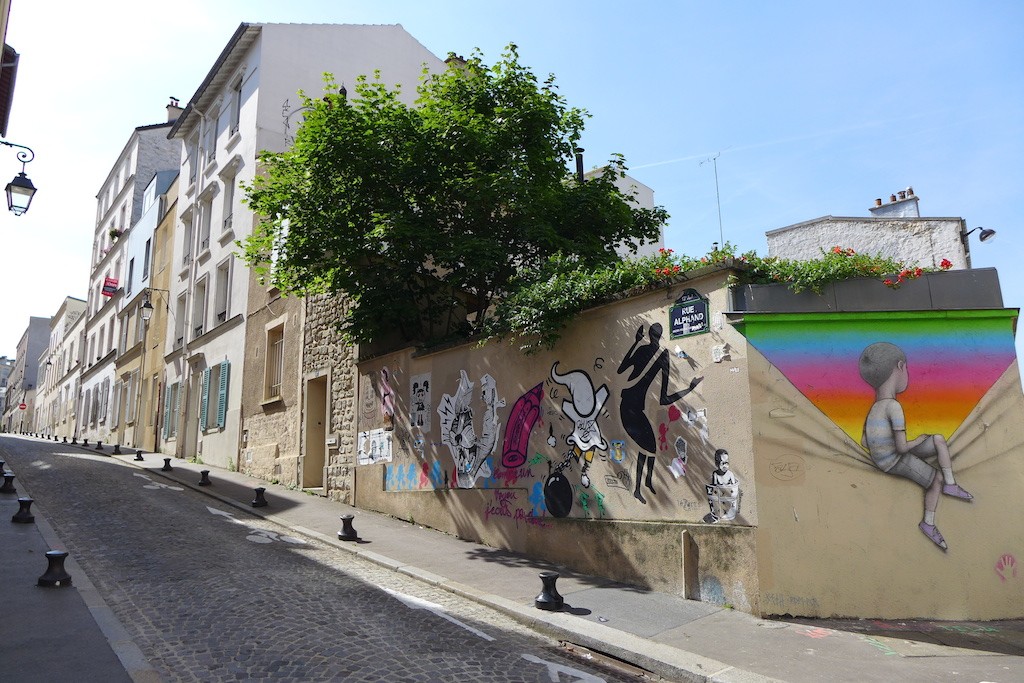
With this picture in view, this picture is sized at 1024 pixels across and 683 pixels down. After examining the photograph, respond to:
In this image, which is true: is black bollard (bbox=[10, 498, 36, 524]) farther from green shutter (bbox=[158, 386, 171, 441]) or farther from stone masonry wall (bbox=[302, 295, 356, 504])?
green shutter (bbox=[158, 386, 171, 441])

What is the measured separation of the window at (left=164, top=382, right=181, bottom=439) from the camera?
2194 cm

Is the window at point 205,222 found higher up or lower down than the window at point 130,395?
higher up

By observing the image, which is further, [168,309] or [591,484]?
[168,309]

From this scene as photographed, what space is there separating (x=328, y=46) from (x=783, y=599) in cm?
1927

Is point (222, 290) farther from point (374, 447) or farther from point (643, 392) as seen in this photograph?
point (643, 392)

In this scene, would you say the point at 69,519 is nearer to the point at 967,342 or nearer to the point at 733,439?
the point at 733,439

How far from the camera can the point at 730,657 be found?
5555 mm

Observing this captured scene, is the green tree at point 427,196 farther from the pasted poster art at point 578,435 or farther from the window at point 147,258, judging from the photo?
the window at point 147,258

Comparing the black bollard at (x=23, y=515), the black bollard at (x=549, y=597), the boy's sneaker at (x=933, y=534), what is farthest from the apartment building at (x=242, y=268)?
the boy's sneaker at (x=933, y=534)

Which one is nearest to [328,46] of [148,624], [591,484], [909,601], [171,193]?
[171,193]

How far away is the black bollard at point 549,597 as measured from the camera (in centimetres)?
686

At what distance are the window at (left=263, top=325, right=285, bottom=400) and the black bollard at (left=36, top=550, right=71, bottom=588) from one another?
9931mm

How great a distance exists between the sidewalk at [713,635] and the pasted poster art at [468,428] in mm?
1534

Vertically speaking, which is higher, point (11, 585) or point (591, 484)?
point (591, 484)
